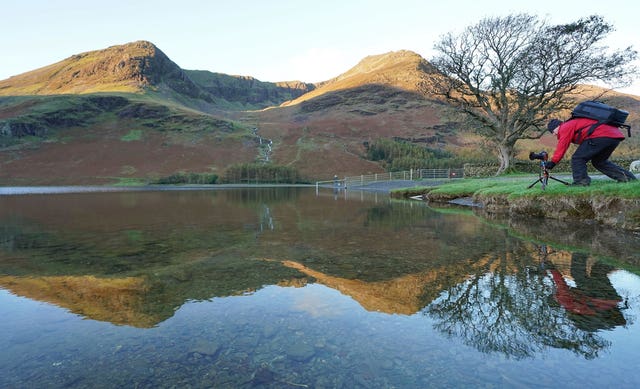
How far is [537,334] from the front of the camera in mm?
3842

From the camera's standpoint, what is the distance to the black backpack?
1073 centimetres

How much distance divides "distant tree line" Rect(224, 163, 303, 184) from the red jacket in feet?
→ 251

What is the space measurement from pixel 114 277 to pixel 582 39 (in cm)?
3725

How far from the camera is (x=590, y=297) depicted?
193 inches

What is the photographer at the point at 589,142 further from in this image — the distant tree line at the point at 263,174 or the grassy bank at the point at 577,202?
the distant tree line at the point at 263,174

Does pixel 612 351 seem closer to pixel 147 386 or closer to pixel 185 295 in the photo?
pixel 147 386

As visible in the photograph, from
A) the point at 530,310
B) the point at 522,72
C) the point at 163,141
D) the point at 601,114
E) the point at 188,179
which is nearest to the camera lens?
the point at 530,310

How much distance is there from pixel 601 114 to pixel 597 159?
1740mm

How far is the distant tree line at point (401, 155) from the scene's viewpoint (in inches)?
3408

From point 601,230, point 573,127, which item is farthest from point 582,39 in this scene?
point 601,230

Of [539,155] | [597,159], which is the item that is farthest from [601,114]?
[539,155]

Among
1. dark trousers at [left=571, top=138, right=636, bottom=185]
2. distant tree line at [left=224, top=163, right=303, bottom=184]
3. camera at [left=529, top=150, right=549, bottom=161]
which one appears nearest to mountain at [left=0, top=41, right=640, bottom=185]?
distant tree line at [left=224, top=163, right=303, bottom=184]

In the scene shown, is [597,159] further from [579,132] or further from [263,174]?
[263,174]

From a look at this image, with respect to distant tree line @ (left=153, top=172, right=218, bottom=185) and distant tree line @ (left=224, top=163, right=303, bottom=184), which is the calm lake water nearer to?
distant tree line @ (left=224, top=163, right=303, bottom=184)
